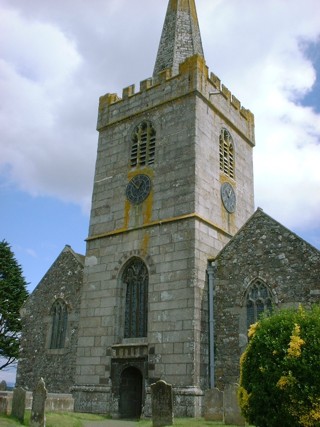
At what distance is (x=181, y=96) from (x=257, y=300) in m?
9.15

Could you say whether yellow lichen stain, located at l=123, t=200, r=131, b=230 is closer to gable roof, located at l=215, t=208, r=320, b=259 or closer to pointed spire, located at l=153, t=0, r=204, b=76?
gable roof, located at l=215, t=208, r=320, b=259

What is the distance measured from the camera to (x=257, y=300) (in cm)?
1591

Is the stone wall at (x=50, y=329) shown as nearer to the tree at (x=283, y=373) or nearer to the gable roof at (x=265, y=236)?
the gable roof at (x=265, y=236)

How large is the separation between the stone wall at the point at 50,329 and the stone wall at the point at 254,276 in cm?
691

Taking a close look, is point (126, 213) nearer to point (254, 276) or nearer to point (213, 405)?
point (254, 276)

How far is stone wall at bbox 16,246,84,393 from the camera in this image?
773 inches

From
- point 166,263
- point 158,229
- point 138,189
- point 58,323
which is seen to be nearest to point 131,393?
point 166,263

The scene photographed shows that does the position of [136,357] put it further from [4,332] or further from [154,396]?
[4,332]

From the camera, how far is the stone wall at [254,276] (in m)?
15.1

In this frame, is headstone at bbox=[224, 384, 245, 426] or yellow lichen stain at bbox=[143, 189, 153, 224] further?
yellow lichen stain at bbox=[143, 189, 153, 224]

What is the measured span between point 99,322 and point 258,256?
6.92m

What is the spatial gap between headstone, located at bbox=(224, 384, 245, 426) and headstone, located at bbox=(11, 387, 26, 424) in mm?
5708

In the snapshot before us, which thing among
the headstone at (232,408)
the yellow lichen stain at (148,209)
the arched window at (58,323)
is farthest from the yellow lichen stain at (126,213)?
the headstone at (232,408)

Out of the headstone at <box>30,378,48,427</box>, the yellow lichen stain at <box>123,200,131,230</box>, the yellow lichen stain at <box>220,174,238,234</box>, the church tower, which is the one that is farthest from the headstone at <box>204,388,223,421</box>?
the yellow lichen stain at <box>123,200,131,230</box>
